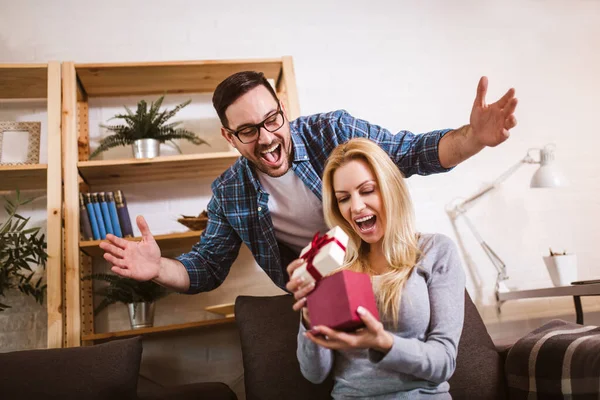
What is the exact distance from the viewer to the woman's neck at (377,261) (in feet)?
4.97

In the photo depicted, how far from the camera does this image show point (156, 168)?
2.56m

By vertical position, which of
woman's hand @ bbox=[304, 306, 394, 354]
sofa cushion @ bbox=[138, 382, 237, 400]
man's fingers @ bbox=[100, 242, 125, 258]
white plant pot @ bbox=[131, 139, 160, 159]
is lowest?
sofa cushion @ bbox=[138, 382, 237, 400]

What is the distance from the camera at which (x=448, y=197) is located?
302 cm

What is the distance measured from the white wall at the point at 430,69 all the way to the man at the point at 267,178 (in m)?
0.79

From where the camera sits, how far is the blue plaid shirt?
6.10 ft

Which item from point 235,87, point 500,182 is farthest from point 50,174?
point 500,182

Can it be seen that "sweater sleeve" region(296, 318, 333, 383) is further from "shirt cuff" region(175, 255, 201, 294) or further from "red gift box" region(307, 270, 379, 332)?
"shirt cuff" region(175, 255, 201, 294)

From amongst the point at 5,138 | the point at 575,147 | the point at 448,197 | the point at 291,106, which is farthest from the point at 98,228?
the point at 575,147

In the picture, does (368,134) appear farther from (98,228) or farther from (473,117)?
(98,228)

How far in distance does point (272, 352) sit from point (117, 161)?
1.24m

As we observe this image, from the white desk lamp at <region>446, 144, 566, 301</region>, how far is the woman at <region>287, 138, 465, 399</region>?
145cm

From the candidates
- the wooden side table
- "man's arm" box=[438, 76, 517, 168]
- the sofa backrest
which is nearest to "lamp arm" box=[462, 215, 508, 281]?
the wooden side table

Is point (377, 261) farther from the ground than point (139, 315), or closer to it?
farther from the ground

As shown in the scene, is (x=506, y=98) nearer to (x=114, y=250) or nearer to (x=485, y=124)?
(x=485, y=124)
